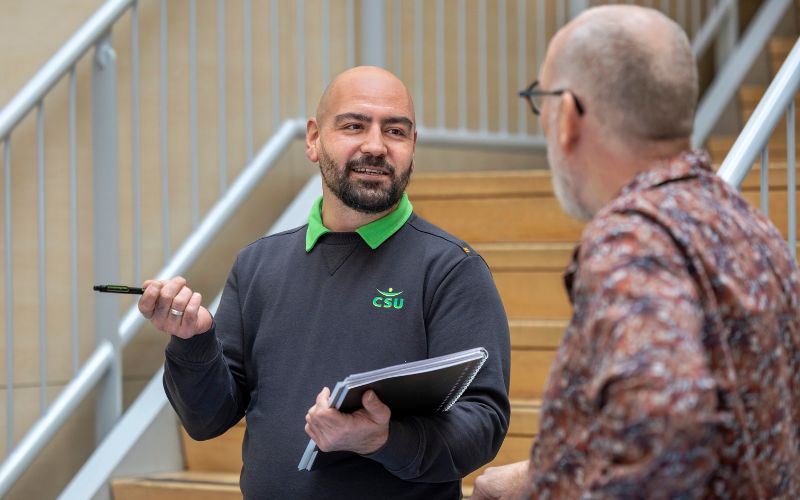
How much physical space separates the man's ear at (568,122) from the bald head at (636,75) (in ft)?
0.04

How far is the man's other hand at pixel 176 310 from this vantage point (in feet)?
5.58

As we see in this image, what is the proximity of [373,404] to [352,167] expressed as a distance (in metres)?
0.55

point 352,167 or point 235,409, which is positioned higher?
point 352,167

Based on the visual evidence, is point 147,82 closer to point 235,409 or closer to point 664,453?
point 235,409

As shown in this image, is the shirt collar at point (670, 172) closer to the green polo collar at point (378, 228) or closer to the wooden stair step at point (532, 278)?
the green polo collar at point (378, 228)

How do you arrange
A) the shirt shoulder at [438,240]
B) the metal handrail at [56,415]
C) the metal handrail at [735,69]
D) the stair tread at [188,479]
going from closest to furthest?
the shirt shoulder at [438,240] → the metal handrail at [56,415] → the stair tread at [188,479] → the metal handrail at [735,69]

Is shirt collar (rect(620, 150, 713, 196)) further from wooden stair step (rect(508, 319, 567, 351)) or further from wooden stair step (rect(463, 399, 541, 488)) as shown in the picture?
wooden stair step (rect(508, 319, 567, 351))

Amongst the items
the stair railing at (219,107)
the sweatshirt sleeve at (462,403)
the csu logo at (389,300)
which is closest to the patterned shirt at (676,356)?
the sweatshirt sleeve at (462,403)

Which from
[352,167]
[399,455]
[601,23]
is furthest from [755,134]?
[601,23]

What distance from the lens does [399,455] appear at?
1.57 m

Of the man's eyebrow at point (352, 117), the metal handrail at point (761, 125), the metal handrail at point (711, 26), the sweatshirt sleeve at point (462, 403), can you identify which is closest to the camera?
the sweatshirt sleeve at point (462, 403)

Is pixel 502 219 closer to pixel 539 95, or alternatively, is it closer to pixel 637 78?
pixel 539 95

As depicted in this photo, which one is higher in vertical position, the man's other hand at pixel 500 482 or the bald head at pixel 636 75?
the bald head at pixel 636 75

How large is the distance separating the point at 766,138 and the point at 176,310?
1161 millimetres
